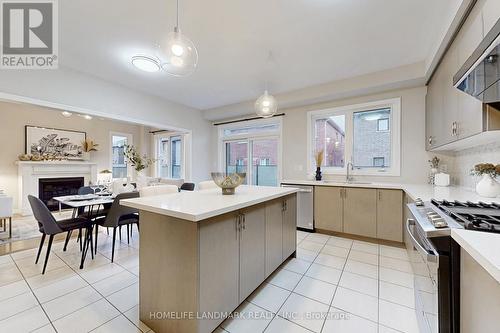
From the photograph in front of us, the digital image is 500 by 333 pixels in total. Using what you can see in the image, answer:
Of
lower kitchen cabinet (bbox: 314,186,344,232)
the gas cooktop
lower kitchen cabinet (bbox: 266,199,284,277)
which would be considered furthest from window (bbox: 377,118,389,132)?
lower kitchen cabinet (bbox: 266,199,284,277)

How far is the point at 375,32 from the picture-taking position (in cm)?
224

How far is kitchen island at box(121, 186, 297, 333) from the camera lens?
129 cm

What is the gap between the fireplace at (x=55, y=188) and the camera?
507 centimetres

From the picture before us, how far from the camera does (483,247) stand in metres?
0.78

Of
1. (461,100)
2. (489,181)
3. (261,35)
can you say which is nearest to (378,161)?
(489,181)

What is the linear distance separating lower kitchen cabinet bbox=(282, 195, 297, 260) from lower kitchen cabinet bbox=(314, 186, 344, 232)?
1.04 metres

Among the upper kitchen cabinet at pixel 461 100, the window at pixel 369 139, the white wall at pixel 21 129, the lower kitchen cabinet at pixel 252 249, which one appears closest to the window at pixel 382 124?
the window at pixel 369 139

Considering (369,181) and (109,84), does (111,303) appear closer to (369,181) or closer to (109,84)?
(109,84)

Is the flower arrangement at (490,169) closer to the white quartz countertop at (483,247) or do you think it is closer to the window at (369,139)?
the white quartz countertop at (483,247)

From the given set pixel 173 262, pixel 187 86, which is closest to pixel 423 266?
pixel 173 262

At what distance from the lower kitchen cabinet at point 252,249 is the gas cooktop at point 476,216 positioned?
133 cm

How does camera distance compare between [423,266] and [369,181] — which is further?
[369,181]

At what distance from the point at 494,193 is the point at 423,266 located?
1.28m

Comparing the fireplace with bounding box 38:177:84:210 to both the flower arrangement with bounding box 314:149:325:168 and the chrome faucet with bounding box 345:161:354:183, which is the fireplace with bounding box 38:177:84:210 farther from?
the chrome faucet with bounding box 345:161:354:183
